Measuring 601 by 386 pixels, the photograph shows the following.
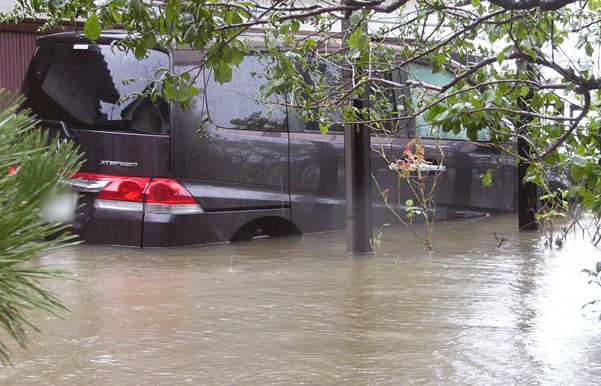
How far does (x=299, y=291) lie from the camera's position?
623 cm

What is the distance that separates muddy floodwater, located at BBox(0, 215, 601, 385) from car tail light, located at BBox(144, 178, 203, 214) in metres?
0.37

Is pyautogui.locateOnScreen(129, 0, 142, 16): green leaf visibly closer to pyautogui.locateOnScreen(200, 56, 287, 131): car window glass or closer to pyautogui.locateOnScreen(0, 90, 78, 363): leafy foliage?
pyautogui.locateOnScreen(0, 90, 78, 363): leafy foliage

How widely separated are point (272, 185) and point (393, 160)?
143 cm

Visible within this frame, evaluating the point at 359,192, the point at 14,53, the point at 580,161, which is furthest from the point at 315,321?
the point at 14,53

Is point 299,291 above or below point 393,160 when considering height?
below

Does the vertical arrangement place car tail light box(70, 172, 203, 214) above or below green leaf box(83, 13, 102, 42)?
below

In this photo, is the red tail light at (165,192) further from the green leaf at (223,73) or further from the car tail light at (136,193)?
the green leaf at (223,73)

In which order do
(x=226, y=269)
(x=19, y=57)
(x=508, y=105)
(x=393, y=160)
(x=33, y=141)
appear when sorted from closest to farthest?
1. (x=33, y=141)
2. (x=508, y=105)
3. (x=226, y=269)
4. (x=393, y=160)
5. (x=19, y=57)

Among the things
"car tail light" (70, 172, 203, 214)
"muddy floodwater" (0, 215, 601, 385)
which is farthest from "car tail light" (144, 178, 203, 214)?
"muddy floodwater" (0, 215, 601, 385)

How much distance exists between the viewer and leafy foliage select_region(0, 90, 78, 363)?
1.90 metres

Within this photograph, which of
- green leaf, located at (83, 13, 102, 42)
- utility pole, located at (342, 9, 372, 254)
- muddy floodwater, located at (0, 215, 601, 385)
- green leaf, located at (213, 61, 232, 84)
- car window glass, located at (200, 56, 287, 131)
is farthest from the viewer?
car window glass, located at (200, 56, 287, 131)

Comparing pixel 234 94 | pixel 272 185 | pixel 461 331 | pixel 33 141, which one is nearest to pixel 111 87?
pixel 234 94

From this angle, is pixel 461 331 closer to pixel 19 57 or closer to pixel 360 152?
pixel 360 152

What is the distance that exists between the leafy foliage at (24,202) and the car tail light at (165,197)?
6.19m
